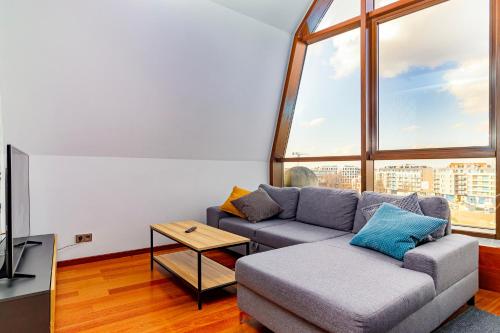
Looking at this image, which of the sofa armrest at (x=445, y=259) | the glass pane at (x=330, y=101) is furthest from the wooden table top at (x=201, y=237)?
the glass pane at (x=330, y=101)

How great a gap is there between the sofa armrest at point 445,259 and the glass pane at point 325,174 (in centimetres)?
149

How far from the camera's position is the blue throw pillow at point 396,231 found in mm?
2014

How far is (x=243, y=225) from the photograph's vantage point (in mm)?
3211

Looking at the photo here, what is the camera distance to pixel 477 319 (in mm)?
2021

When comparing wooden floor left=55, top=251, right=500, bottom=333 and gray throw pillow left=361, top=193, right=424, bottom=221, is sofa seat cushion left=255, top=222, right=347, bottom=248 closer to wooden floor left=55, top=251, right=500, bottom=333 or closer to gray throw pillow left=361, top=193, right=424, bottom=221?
gray throw pillow left=361, top=193, right=424, bottom=221

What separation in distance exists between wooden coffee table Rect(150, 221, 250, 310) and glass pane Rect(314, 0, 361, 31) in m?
2.84

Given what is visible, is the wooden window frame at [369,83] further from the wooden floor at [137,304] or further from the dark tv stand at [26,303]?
the dark tv stand at [26,303]

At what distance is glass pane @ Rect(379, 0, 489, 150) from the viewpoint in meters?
2.72

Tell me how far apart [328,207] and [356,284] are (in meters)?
1.52

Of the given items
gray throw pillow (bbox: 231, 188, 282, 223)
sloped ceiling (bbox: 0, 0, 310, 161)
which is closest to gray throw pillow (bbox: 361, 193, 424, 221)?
gray throw pillow (bbox: 231, 188, 282, 223)

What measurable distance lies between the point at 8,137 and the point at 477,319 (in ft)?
13.1

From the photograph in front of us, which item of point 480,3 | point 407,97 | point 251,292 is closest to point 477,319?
Answer: point 251,292

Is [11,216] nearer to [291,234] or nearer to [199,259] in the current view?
[199,259]

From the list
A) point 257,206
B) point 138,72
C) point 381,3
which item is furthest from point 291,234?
point 381,3
